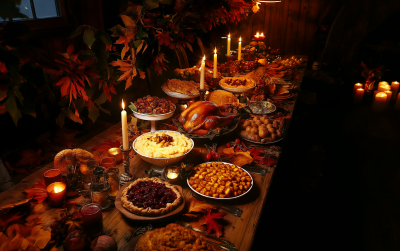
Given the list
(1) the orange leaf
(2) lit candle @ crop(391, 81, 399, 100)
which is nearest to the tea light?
(1) the orange leaf

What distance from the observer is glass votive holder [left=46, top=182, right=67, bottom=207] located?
1482mm

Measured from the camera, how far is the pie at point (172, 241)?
117cm

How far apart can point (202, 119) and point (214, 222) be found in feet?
3.27

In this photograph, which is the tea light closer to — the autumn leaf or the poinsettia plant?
the poinsettia plant

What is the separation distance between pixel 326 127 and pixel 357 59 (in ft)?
8.34

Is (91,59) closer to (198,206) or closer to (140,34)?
(140,34)

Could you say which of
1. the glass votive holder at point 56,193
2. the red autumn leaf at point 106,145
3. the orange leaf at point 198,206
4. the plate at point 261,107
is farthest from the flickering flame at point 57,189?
the plate at point 261,107

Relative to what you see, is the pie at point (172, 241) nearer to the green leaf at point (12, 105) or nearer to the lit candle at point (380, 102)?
the green leaf at point (12, 105)

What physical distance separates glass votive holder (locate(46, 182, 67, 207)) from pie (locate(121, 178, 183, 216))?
1.09 ft

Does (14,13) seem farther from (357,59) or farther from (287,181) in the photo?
(357,59)

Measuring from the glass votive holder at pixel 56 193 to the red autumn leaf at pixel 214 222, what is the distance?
77 cm

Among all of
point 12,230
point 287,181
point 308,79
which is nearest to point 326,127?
point 308,79

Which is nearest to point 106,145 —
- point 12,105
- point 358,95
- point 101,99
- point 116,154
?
point 116,154

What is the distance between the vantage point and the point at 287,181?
3.49 m
